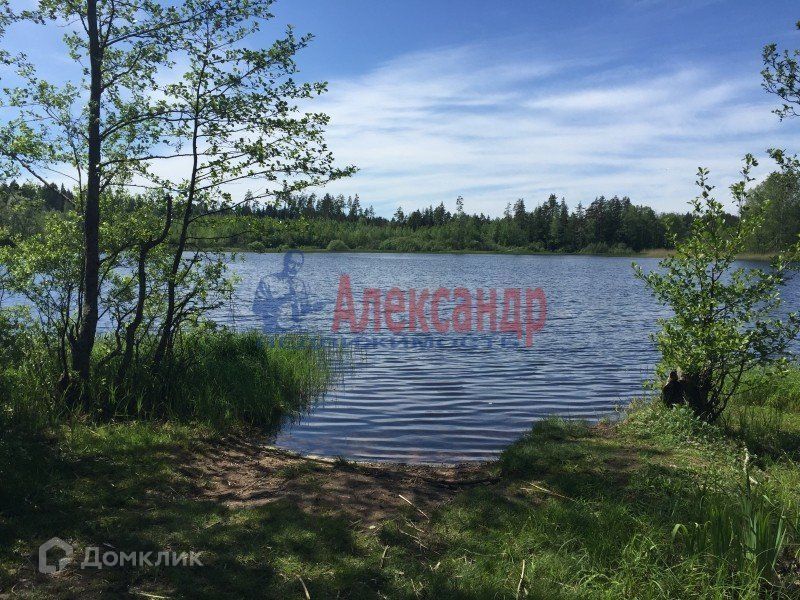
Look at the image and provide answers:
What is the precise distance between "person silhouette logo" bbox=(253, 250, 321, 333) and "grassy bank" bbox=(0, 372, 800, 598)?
14.9 metres

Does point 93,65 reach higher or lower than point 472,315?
higher

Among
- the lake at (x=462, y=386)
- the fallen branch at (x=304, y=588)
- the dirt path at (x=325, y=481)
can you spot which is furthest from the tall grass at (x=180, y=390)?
the fallen branch at (x=304, y=588)

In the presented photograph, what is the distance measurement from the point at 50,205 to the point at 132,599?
297 inches

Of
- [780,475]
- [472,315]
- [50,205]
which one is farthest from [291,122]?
[472,315]

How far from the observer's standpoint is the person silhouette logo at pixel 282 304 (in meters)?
23.5

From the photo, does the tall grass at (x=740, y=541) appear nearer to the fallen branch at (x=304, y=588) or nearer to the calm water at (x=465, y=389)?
the fallen branch at (x=304, y=588)

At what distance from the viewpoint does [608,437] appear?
850 centimetres

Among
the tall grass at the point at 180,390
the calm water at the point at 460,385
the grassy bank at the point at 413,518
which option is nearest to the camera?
the grassy bank at the point at 413,518

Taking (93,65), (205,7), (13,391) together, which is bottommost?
(13,391)

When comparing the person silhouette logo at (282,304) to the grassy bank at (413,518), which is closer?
the grassy bank at (413,518)

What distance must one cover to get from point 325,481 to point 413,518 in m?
1.33

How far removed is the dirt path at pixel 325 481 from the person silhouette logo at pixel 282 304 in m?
14.0

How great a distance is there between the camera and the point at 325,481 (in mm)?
6512

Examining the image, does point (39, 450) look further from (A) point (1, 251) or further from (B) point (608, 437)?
(B) point (608, 437)
